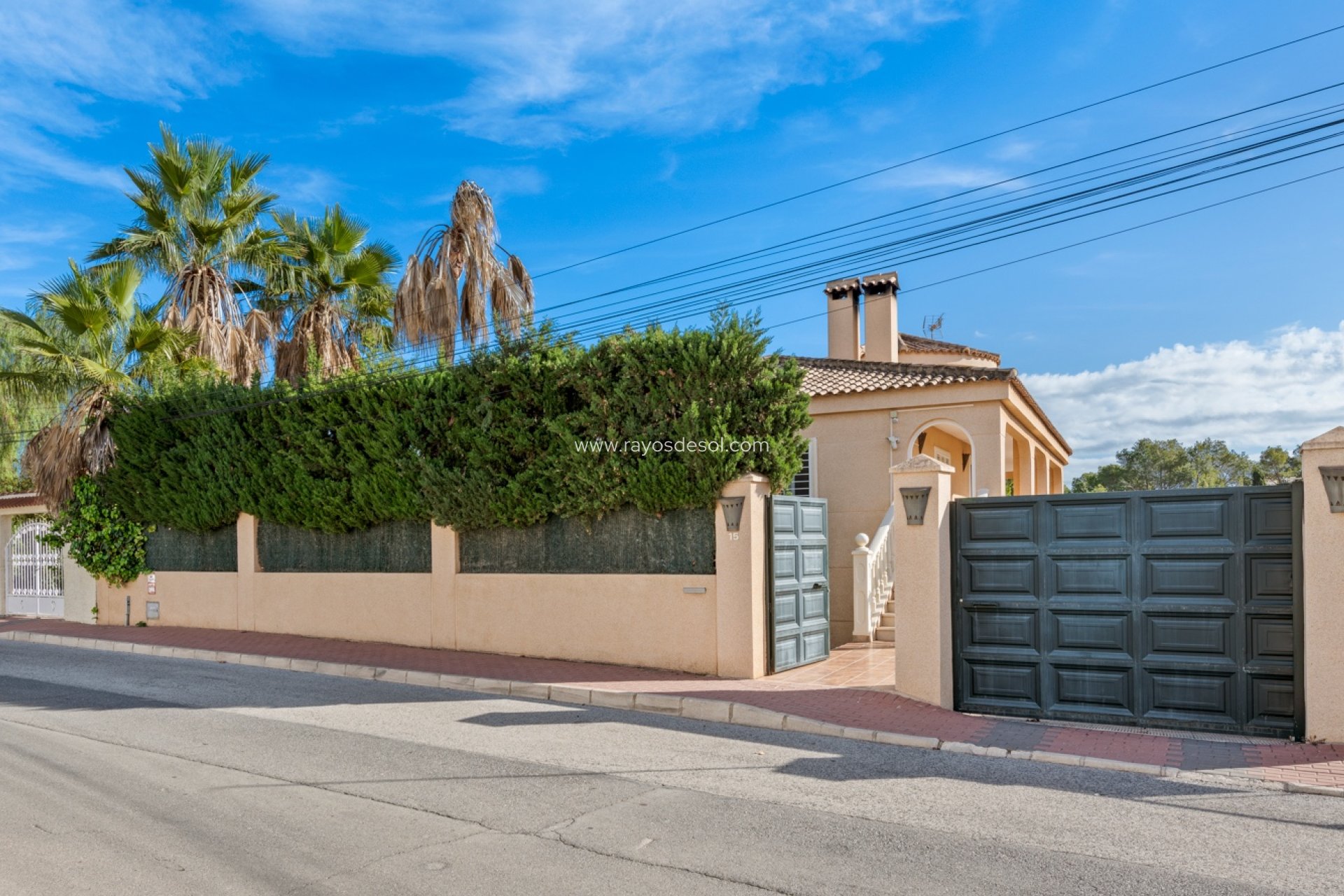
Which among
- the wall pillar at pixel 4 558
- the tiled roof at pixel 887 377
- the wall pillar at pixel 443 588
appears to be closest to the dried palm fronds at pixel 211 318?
the wall pillar at pixel 4 558

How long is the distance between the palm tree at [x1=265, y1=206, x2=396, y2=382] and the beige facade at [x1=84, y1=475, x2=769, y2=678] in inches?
235

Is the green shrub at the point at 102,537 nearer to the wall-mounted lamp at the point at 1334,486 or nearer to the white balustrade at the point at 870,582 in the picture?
the white balustrade at the point at 870,582

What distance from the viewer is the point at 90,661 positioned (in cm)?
1434

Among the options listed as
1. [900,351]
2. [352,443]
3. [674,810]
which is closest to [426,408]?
[352,443]

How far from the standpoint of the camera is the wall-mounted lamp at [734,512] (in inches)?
445

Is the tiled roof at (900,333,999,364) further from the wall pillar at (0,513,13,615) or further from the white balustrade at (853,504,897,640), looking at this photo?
the wall pillar at (0,513,13,615)

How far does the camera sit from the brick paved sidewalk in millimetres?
7254

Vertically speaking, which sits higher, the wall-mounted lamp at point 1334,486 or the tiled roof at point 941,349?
the tiled roof at point 941,349

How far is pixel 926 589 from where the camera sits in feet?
31.2

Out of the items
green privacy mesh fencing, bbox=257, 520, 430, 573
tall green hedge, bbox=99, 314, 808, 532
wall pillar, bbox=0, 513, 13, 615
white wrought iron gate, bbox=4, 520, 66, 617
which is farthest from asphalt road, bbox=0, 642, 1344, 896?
wall pillar, bbox=0, 513, 13, 615

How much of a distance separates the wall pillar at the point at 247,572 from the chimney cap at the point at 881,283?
1307cm

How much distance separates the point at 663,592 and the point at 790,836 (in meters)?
6.66

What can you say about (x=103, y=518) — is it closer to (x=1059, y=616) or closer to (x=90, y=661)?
(x=90, y=661)

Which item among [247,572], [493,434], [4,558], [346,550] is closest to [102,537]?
[247,572]
